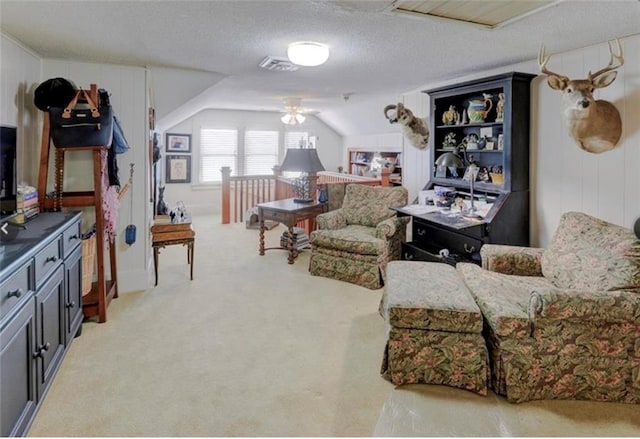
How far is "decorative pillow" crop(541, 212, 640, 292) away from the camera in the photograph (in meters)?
2.16

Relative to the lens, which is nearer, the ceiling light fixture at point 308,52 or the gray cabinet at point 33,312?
the gray cabinet at point 33,312

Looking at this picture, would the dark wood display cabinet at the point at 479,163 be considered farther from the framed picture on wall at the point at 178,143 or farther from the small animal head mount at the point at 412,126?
the framed picture on wall at the point at 178,143

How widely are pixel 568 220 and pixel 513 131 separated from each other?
985 mm

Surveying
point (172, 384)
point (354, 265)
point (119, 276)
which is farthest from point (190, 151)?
point (172, 384)

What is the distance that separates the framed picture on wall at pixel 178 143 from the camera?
25.1 ft

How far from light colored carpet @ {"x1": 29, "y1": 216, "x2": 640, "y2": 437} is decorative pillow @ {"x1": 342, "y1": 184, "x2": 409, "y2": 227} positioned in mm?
1164

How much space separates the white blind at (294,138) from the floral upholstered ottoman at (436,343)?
22.5 feet

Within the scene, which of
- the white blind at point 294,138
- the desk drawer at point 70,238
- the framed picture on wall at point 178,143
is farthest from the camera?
the white blind at point 294,138

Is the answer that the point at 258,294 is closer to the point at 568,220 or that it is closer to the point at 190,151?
the point at 568,220

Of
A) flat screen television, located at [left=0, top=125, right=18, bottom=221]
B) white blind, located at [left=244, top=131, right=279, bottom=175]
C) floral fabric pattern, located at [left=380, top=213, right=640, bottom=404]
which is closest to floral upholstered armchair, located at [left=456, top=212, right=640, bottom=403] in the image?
floral fabric pattern, located at [left=380, top=213, right=640, bottom=404]

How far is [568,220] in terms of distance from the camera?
2.75 m

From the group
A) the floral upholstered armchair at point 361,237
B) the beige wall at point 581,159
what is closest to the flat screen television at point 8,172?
the floral upholstered armchair at point 361,237

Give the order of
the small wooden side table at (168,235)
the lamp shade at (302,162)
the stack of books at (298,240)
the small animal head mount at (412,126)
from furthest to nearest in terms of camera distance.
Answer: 1. the stack of books at (298,240)
2. the lamp shade at (302,162)
3. the small animal head mount at (412,126)
4. the small wooden side table at (168,235)

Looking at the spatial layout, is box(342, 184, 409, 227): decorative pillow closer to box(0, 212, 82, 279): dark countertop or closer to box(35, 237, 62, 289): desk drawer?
box(0, 212, 82, 279): dark countertop
